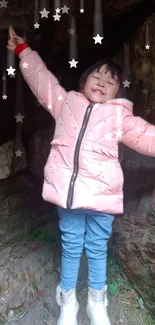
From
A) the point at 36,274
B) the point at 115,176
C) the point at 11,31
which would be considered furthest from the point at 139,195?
the point at 11,31

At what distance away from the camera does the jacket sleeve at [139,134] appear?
2.13 meters

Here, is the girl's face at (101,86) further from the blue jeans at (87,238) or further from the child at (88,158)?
the blue jeans at (87,238)

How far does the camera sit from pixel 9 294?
2.77 m

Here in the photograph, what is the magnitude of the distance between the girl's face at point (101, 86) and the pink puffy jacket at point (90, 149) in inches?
1.5

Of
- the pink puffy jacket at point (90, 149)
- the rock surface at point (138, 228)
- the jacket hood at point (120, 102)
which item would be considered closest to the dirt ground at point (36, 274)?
the rock surface at point (138, 228)

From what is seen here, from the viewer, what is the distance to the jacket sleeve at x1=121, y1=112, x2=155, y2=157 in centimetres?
213

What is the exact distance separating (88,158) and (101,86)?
0.43 meters

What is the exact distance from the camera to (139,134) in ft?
7.10

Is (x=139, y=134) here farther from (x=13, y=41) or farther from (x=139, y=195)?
(x=13, y=41)

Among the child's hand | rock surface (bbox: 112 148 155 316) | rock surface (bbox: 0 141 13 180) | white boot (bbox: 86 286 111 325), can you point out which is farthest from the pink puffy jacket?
rock surface (bbox: 0 141 13 180)

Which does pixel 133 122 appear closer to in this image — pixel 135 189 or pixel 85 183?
pixel 85 183

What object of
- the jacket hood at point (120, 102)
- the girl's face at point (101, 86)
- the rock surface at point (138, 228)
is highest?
the girl's face at point (101, 86)

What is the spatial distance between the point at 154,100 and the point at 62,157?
2.68 feet

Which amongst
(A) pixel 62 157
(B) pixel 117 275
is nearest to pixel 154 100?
(A) pixel 62 157
